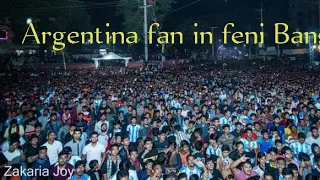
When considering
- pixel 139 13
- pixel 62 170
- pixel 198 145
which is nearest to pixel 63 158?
pixel 62 170

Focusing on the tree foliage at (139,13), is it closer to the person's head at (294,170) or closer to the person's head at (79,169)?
the person's head at (294,170)

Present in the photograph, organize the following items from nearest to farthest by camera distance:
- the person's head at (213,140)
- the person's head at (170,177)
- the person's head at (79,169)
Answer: the person's head at (170,177) → the person's head at (79,169) → the person's head at (213,140)

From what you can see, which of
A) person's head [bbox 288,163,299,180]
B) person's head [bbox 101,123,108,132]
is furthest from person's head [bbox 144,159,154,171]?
person's head [bbox 101,123,108,132]

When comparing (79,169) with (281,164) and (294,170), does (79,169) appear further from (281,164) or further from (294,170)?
(294,170)

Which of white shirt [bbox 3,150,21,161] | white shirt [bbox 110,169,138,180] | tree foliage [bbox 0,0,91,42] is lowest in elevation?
white shirt [bbox 110,169,138,180]

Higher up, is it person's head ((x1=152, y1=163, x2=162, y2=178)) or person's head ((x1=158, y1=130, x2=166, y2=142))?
person's head ((x1=158, y1=130, x2=166, y2=142))

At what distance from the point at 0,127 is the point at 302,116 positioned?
8.76 m

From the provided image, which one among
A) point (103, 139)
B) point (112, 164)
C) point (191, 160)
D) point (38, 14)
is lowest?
point (112, 164)

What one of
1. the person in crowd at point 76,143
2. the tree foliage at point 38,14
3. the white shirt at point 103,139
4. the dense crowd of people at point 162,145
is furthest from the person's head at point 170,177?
the tree foliage at point 38,14

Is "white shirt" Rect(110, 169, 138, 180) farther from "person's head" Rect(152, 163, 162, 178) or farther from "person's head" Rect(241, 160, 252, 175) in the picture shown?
"person's head" Rect(241, 160, 252, 175)

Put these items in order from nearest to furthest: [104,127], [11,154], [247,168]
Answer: [247,168] < [11,154] < [104,127]

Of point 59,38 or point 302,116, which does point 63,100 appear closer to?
point 302,116

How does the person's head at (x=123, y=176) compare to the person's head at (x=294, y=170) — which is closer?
the person's head at (x=123, y=176)

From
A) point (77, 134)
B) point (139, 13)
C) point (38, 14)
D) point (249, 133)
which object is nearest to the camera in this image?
point (77, 134)
